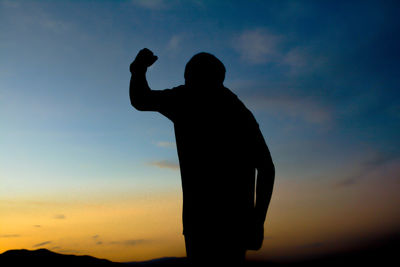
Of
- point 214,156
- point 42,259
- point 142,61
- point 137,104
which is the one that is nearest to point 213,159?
point 214,156

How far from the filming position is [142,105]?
2.17 metres

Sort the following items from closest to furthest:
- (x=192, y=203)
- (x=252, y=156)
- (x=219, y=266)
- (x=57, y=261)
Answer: (x=219, y=266), (x=192, y=203), (x=252, y=156), (x=57, y=261)

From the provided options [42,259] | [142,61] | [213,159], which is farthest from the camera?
[42,259]

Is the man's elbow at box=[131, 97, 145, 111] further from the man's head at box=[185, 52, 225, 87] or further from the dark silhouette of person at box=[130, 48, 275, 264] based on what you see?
the man's head at box=[185, 52, 225, 87]

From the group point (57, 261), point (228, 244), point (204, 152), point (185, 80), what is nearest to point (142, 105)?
point (185, 80)

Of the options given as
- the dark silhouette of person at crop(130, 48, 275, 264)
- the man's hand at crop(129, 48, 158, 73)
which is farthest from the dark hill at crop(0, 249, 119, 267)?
the man's hand at crop(129, 48, 158, 73)

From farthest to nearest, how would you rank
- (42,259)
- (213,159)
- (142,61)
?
(42,259), (142,61), (213,159)

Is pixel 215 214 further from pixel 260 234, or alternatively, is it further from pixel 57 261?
pixel 57 261

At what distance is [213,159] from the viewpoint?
82.7 inches

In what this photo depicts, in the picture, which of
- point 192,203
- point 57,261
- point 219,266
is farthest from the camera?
point 57,261

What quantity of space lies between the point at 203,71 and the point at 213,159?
2.28 ft

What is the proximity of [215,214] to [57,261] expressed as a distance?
30797 mm

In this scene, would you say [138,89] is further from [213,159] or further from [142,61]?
[213,159]

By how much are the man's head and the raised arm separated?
327 mm
